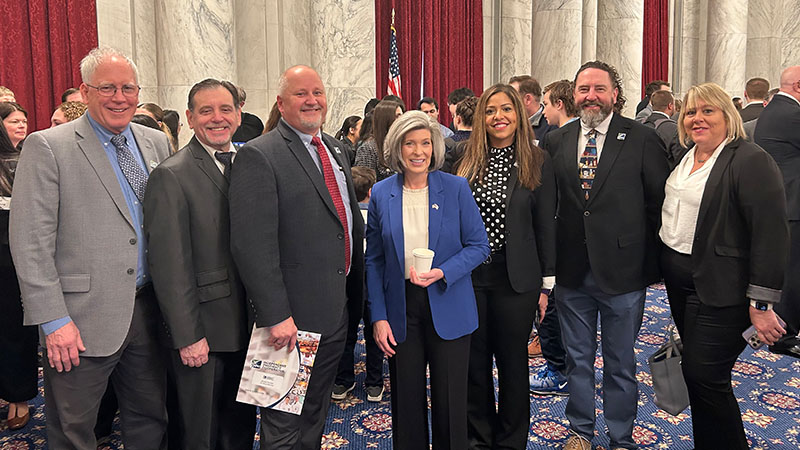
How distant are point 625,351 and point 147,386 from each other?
2176 mm

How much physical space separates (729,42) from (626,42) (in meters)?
2.88

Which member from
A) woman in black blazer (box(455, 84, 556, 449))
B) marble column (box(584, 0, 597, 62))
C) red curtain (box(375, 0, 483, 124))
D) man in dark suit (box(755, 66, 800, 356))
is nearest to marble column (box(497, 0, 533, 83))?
red curtain (box(375, 0, 483, 124))

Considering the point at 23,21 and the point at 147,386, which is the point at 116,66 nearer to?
the point at 147,386

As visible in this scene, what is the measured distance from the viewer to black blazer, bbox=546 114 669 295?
→ 305cm

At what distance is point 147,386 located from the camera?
256cm

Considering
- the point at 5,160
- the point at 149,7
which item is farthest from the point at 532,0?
the point at 5,160

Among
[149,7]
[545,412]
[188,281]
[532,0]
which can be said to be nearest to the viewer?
[188,281]

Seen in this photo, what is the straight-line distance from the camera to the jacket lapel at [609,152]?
3066 millimetres

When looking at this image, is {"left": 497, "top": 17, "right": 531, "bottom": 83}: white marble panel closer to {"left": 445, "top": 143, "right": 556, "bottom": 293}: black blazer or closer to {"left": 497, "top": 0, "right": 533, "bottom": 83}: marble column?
{"left": 497, "top": 0, "right": 533, "bottom": 83}: marble column

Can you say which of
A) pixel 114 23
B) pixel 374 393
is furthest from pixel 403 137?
pixel 114 23

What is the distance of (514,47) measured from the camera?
10.4 metres

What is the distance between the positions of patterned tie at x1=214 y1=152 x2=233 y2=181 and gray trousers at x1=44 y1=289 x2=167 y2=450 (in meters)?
0.55

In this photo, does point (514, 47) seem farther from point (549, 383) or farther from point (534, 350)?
point (549, 383)

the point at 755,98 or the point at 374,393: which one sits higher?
the point at 755,98
